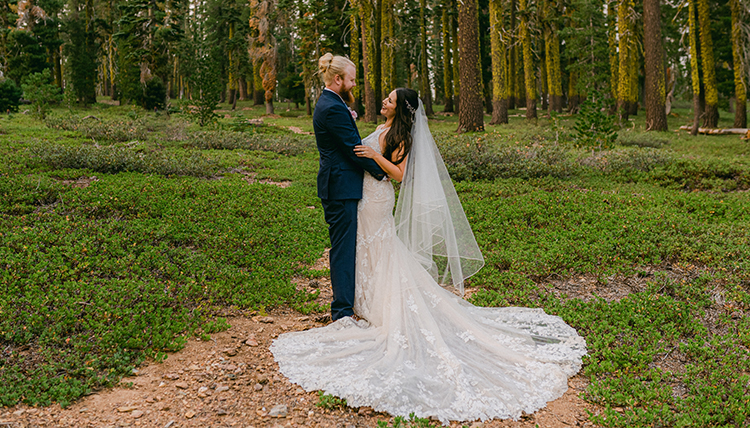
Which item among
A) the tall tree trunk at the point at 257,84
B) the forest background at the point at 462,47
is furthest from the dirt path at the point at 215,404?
the tall tree trunk at the point at 257,84

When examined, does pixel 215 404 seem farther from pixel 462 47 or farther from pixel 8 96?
pixel 8 96

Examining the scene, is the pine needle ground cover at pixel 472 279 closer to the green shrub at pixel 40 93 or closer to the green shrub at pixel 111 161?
the green shrub at pixel 111 161

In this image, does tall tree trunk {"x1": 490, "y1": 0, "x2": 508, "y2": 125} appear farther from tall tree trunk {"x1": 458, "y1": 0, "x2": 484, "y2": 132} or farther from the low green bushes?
the low green bushes

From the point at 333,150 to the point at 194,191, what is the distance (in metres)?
5.75

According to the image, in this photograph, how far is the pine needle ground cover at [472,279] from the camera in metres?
3.95

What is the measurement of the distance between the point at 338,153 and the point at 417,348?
191cm

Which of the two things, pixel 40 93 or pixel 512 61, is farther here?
pixel 512 61

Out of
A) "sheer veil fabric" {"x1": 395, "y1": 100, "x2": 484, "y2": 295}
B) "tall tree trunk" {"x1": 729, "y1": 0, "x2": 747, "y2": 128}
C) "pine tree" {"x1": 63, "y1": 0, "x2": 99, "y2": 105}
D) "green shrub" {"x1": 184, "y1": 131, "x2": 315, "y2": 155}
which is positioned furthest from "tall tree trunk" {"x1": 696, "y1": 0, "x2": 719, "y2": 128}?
"pine tree" {"x1": 63, "y1": 0, "x2": 99, "y2": 105}

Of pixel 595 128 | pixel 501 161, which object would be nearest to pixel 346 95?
pixel 501 161

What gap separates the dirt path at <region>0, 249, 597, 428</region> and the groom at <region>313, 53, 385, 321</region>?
1017mm

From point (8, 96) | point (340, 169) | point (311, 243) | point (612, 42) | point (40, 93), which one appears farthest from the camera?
point (612, 42)

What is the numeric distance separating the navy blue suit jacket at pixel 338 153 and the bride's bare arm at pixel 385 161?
0.04m

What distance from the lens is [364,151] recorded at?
14.6ft

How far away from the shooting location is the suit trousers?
4.66 metres
